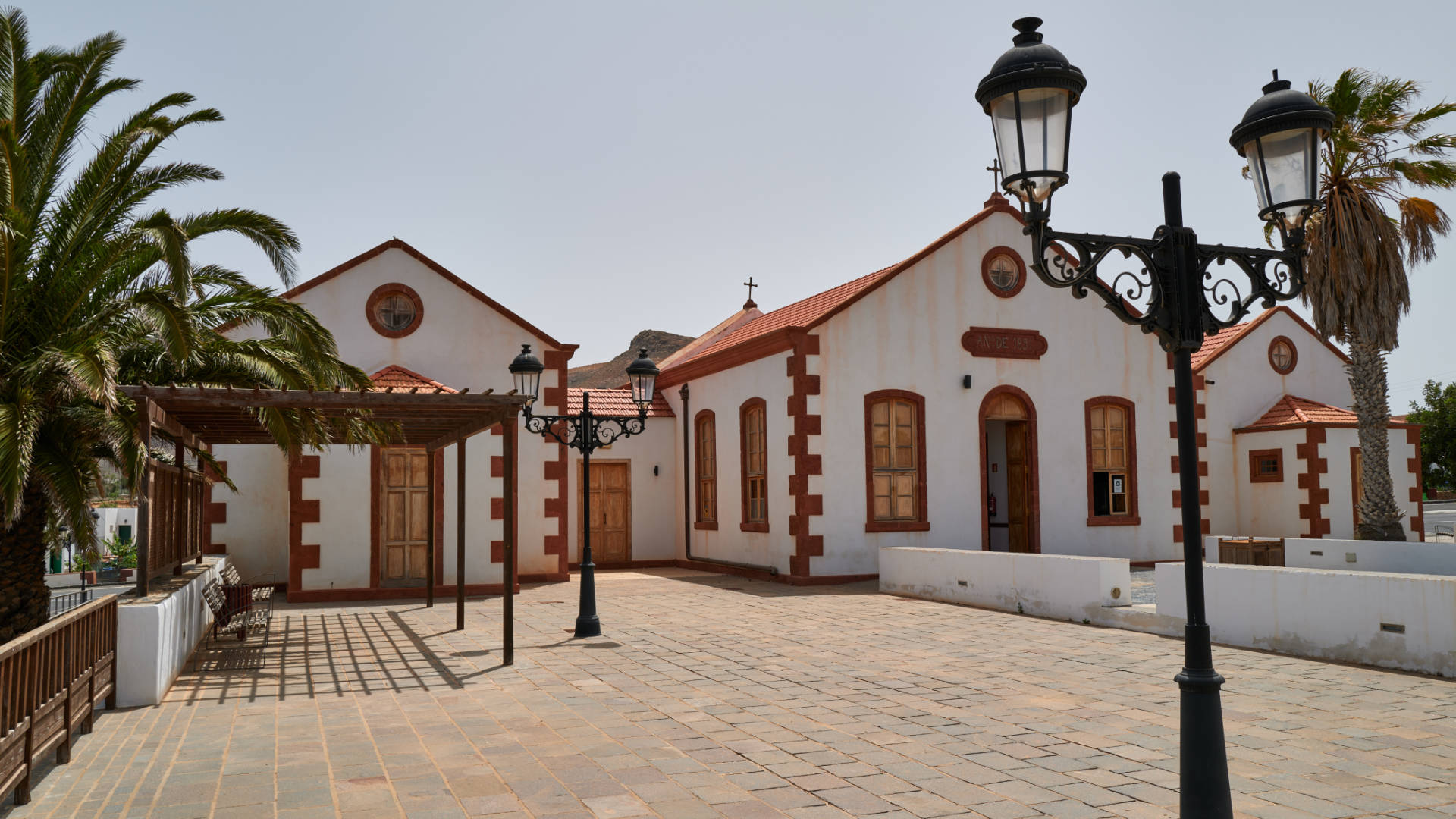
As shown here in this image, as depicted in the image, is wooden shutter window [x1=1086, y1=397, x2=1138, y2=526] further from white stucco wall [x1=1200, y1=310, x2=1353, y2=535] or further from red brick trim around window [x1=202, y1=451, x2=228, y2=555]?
red brick trim around window [x1=202, y1=451, x2=228, y2=555]

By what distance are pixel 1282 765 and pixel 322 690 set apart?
7.04 meters

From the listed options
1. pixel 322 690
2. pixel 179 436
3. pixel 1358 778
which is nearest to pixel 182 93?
pixel 179 436

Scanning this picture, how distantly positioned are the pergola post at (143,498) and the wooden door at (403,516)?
683 cm

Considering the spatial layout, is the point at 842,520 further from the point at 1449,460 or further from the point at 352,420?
the point at 1449,460

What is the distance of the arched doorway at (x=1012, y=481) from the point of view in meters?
18.0

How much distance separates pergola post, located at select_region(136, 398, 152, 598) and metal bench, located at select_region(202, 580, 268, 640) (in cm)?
123

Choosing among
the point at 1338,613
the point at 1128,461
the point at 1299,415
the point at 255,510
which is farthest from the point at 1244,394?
the point at 255,510

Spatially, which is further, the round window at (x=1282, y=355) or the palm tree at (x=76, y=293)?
the round window at (x=1282, y=355)

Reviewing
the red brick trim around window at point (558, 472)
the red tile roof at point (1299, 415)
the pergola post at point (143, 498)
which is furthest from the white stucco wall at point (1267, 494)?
the pergola post at point (143, 498)

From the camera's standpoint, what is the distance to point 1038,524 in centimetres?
1805

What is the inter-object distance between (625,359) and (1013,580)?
6902cm

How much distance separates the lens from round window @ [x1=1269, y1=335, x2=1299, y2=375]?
77.8 feet

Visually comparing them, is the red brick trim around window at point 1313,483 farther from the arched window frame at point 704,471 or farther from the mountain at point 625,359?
the mountain at point 625,359

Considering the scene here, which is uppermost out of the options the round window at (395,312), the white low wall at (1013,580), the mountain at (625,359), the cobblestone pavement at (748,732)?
the mountain at (625,359)
